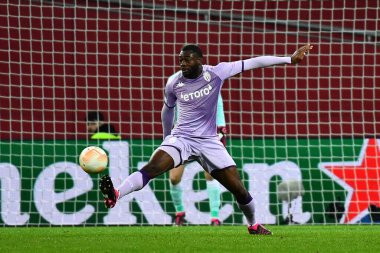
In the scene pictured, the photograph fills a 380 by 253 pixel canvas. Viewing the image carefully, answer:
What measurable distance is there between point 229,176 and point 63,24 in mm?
8174

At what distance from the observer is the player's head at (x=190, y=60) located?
28.2 feet

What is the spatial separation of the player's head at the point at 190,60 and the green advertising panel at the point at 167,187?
4.31 metres

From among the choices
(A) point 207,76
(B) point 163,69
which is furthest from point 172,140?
(B) point 163,69

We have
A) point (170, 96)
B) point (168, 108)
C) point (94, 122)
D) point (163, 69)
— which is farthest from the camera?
point (163, 69)

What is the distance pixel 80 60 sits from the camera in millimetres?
17078

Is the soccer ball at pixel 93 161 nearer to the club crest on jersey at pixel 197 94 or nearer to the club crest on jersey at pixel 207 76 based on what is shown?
the club crest on jersey at pixel 197 94

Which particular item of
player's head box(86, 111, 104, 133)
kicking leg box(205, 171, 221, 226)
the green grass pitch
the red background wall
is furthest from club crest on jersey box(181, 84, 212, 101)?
the red background wall

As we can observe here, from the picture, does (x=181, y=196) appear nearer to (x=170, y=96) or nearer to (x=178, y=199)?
(x=178, y=199)

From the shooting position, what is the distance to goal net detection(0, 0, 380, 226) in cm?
1279

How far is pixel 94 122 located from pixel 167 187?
1.79 meters

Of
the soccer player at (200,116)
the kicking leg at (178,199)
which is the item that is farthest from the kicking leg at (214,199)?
the soccer player at (200,116)

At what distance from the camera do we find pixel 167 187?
12.9 metres

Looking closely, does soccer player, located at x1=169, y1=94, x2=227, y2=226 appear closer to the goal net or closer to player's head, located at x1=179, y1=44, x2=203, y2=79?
the goal net

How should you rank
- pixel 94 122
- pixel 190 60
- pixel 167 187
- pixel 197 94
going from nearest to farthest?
1. pixel 190 60
2. pixel 197 94
3. pixel 167 187
4. pixel 94 122
